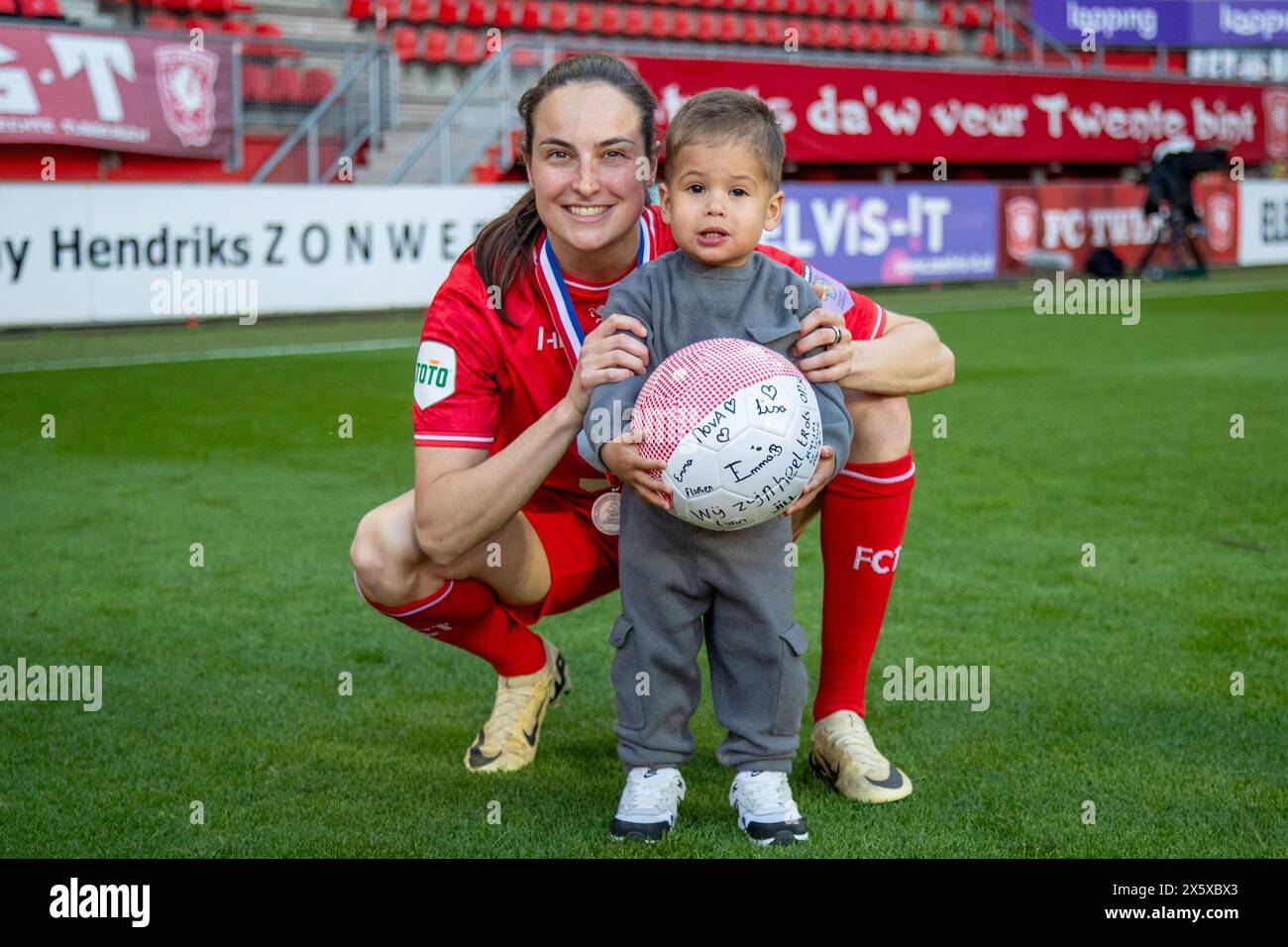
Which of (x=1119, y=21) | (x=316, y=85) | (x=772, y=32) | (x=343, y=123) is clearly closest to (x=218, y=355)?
(x=343, y=123)

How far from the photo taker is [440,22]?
62.4ft

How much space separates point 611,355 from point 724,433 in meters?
0.24

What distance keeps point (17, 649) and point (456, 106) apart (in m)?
13.1

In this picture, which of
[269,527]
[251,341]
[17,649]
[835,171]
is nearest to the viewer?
[17,649]

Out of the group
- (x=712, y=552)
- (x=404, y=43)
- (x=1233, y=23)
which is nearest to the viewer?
(x=712, y=552)

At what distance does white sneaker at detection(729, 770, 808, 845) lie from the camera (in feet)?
9.40

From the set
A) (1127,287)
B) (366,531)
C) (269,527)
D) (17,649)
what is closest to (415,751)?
(366,531)

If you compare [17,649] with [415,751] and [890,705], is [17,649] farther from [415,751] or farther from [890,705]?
[890,705]

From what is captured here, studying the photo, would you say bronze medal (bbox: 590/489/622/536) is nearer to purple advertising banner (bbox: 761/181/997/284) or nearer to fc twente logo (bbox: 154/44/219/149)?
fc twente logo (bbox: 154/44/219/149)

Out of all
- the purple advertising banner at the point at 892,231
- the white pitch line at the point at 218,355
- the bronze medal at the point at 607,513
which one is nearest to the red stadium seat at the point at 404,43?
the purple advertising banner at the point at 892,231

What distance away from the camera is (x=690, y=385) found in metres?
2.72

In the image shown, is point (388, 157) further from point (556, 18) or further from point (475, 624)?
point (475, 624)

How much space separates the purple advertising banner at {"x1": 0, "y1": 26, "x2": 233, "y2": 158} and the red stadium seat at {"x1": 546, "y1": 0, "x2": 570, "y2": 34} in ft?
18.8

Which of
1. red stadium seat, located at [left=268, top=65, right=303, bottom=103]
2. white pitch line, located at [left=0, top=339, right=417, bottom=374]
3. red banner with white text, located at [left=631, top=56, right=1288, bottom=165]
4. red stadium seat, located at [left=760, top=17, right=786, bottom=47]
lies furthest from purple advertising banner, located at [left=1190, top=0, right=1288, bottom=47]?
white pitch line, located at [left=0, top=339, right=417, bottom=374]
